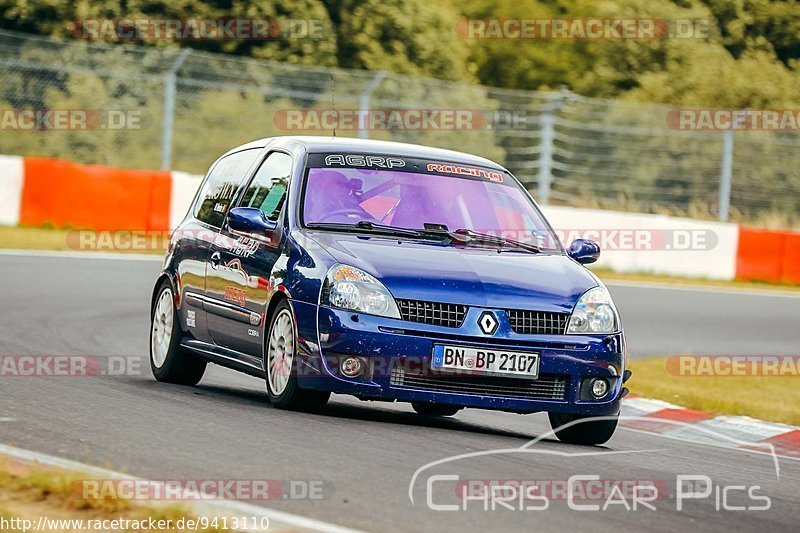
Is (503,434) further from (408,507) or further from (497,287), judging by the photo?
(408,507)

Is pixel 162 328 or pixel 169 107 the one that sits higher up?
pixel 162 328

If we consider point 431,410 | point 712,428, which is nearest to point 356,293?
point 431,410

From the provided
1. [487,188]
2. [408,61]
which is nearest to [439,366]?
[487,188]

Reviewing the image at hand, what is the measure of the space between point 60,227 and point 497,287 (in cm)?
1456

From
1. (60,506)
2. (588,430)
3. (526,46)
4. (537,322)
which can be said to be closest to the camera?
(60,506)

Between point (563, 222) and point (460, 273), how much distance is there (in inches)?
629

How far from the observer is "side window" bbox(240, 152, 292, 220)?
908cm

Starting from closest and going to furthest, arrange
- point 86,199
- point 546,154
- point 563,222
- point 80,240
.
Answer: point 80,240 < point 86,199 < point 563,222 < point 546,154

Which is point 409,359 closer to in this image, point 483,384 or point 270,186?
point 483,384

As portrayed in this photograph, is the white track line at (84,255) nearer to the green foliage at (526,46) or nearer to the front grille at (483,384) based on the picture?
the front grille at (483,384)

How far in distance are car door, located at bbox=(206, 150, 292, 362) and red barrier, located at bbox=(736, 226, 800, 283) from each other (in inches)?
615

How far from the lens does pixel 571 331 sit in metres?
8.17

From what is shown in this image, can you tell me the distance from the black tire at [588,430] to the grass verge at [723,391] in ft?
8.99

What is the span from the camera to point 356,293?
7.95 meters
